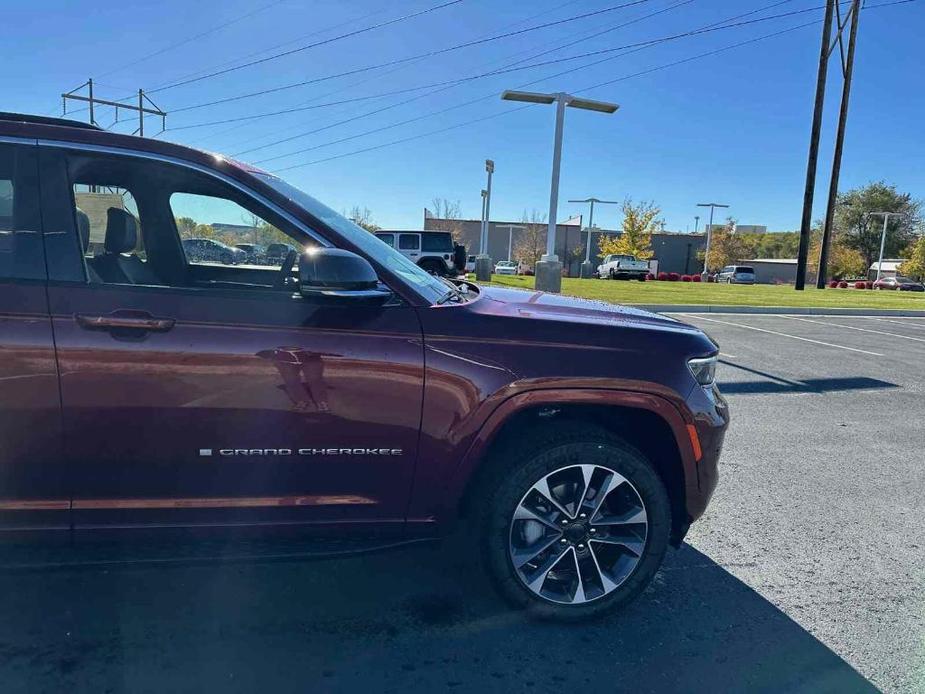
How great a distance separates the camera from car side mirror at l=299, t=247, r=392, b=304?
87.8 inches

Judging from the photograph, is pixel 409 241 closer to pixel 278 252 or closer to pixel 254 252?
pixel 254 252

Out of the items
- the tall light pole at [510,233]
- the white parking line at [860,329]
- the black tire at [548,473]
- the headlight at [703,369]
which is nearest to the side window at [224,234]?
the black tire at [548,473]

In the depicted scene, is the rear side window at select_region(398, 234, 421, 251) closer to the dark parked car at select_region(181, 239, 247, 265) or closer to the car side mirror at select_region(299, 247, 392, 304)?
the dark parked car at select_region(181, 239, 247, 265)

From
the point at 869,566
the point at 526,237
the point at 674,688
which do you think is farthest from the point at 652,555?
the point at 526,237

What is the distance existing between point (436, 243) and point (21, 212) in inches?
949

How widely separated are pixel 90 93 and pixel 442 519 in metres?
39.6

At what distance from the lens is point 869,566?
3.22 m

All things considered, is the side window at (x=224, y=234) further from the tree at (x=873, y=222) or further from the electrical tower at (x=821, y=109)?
the tree at (x=873, y=222)

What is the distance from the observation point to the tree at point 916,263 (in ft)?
195

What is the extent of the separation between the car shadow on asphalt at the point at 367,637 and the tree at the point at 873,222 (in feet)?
245

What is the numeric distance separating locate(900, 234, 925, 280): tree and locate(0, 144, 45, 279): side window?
240ft

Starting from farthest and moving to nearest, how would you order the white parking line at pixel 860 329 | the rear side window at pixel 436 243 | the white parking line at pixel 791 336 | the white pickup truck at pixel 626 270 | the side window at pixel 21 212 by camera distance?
1. the white pickup truck at pixel 626 270
2. the rear side window at pixel 436 243
3. the white parking line at pixel 860 329
4. the white parking line at pixel 791 336
5. the side window at pixel 21 212

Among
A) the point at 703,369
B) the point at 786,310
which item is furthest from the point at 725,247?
the point at 703,369

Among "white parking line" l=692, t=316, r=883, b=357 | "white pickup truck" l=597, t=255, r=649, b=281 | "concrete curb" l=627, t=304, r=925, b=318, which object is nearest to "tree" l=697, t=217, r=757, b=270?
"white pickup truck" l=597, t=255, r=649, b=281
